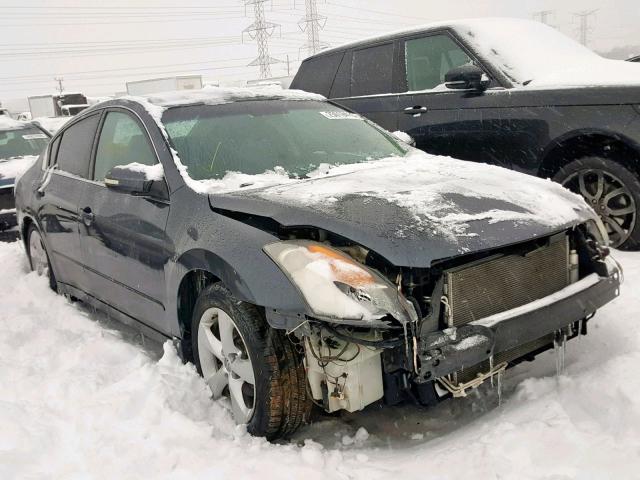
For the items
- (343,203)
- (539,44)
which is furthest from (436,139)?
(343,203)

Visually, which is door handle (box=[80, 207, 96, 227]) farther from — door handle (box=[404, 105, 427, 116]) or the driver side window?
door handle (box=[404, 105, 427, 116])

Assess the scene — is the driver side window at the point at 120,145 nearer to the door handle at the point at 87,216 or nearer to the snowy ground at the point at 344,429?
the door handle at the point at 87,216

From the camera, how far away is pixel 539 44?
17.3ft

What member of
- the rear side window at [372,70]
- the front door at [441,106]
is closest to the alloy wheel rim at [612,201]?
the front door at [441,106]

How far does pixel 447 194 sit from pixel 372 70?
11.7 ft

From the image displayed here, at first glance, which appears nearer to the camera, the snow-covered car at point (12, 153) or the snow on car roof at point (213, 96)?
the snow on car roof at point (213, 96)

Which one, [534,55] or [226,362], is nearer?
[226,362]

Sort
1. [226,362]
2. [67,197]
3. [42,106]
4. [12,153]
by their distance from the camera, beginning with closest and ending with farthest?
[226,362] < [67,197] < [12,153] < [42,106]

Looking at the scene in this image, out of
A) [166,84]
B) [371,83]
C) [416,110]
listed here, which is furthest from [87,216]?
[166,84]

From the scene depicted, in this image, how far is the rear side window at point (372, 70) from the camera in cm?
576

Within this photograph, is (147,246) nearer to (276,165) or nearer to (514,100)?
(276,165)

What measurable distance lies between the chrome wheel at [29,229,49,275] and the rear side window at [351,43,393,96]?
10.6 ft

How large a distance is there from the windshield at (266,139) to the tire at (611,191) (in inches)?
59.2

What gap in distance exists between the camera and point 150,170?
318 cm
